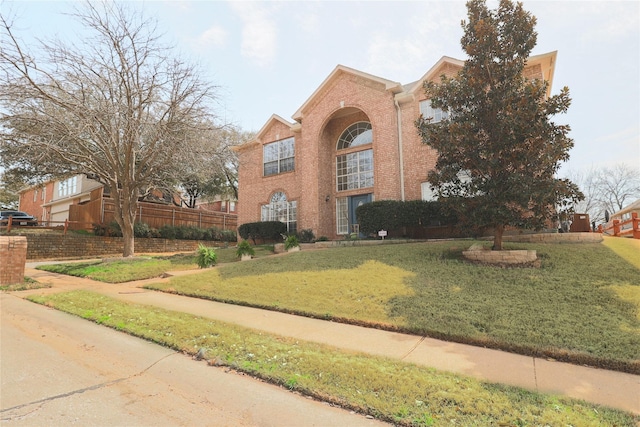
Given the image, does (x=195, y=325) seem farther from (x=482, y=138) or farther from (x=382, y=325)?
(x=482, y=138)

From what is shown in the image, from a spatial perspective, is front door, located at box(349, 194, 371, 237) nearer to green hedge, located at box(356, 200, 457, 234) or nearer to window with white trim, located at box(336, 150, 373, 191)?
window with white trim, located at box(336, 150, 373, 191)

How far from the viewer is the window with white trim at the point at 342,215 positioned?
18.6 m

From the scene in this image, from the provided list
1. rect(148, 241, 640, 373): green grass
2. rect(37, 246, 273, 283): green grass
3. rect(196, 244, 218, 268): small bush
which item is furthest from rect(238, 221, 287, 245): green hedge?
rect(148, 241, 640, 373): green grass

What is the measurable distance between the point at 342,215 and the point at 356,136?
4356mm

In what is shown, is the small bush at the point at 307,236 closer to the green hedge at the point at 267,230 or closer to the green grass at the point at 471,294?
the green hedge at the point at 267,230

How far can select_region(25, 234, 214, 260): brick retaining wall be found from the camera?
17.5 meters

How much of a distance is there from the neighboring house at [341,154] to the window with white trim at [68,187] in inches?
775

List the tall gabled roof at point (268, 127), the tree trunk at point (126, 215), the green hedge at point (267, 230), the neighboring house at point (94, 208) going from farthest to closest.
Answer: the neighboring house at point (94, 208) < the tall gabled roof at point (268, 127) < the green hedge at point (267, 230) < the tree trunk at point (126, 215)

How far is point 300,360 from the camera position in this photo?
4156 mm

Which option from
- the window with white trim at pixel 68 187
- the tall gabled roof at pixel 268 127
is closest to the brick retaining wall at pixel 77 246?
the tall gabled roof at pixel 268 127

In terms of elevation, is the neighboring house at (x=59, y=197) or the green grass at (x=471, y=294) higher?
the neighboring house at (x=59, y=197)

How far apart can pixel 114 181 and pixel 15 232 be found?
333 inches

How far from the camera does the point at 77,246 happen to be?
18.9 m

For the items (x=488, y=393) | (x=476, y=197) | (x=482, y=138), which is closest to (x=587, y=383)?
(x=488, y=393)
